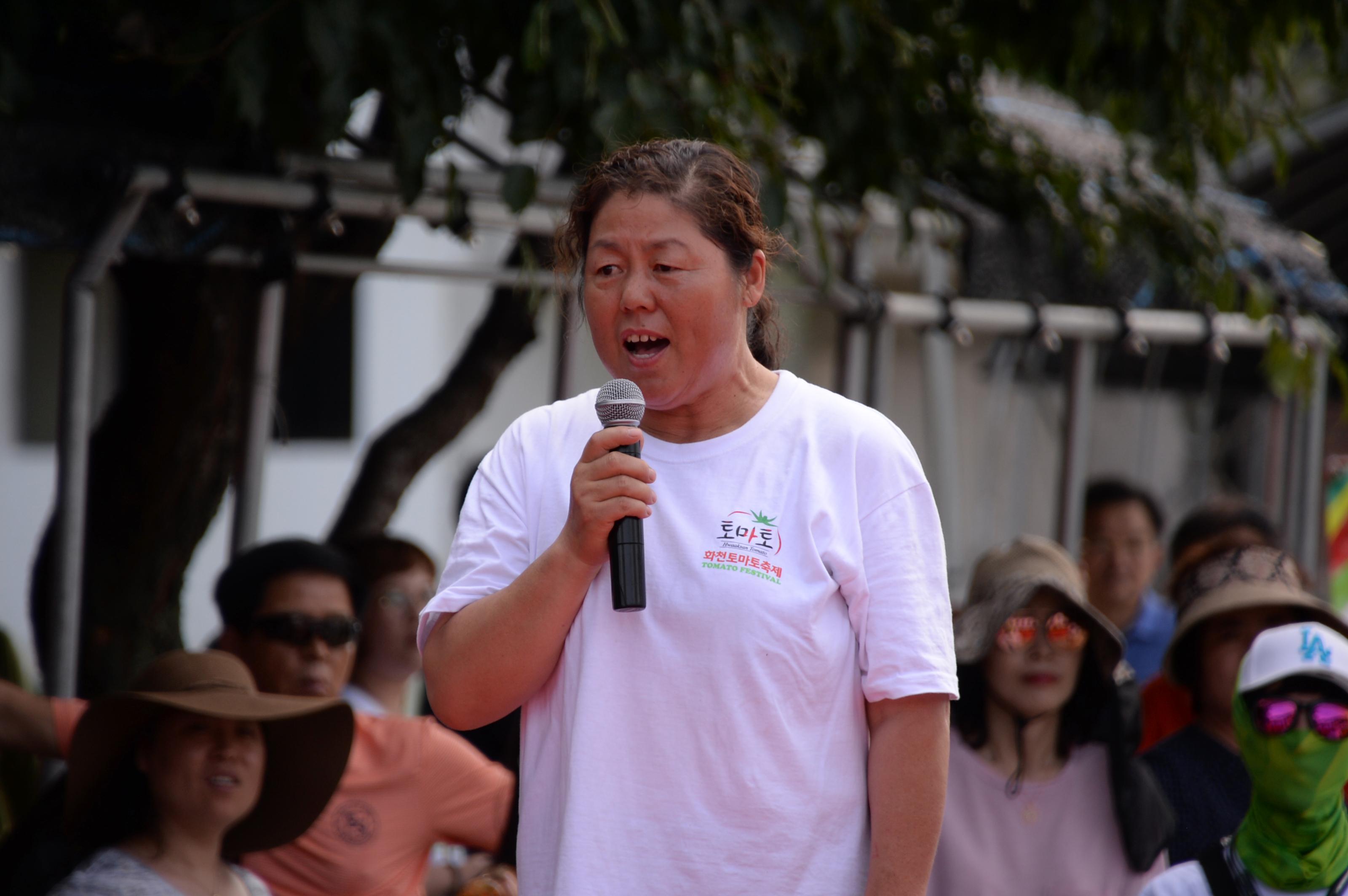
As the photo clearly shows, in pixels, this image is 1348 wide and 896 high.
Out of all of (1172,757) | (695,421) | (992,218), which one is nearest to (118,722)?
(695,421)

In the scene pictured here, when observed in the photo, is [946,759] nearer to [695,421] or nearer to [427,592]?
[695,421]

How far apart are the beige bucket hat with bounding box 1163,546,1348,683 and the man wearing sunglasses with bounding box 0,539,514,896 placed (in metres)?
1.86

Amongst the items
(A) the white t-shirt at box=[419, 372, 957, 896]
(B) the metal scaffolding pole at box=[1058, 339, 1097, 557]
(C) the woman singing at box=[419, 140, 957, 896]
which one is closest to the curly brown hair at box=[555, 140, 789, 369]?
(C) the woman singing at box=[419, 140, 957, 896]

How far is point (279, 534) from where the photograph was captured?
7.58 meters

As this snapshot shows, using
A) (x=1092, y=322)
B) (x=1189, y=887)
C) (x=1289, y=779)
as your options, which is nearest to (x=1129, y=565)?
(x=1092, y=322)

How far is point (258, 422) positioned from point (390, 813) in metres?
1.16

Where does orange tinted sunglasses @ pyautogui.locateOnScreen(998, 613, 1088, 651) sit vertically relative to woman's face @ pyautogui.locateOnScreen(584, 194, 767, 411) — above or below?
below

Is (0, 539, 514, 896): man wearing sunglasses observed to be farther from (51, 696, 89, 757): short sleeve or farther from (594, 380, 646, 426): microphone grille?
(594, 380, 646, 426): microphone grille

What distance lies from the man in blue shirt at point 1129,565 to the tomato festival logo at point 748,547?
3634 mm

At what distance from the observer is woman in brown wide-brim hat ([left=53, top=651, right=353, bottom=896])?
9.36ft

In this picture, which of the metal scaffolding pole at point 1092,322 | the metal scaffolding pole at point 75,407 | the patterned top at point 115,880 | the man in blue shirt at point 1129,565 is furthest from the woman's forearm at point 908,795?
the man in blue shirt at point 1129,565

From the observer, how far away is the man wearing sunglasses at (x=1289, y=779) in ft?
9.44

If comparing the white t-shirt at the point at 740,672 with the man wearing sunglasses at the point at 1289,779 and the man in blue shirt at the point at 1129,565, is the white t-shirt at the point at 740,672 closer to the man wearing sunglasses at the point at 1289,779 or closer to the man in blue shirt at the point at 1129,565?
the man wearing sunglasses at the point at 1289,779

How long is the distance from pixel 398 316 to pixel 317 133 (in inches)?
201
